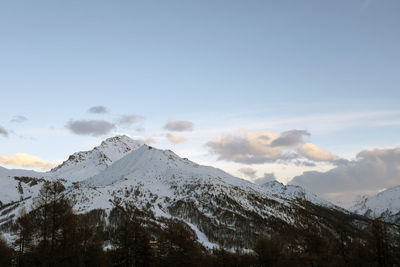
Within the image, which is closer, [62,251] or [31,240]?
[62,251]

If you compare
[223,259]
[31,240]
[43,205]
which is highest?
[43,205]

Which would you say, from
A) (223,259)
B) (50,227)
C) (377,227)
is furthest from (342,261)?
(50,227)

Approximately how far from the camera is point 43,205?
167 feet

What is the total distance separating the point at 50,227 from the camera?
50.5m

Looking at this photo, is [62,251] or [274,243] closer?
[62,251]

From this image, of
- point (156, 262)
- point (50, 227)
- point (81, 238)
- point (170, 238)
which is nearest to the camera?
point (50, 227)

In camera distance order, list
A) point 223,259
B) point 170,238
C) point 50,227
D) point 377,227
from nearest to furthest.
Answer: point 50,227
point 377,227
point 170,238
point 223,259

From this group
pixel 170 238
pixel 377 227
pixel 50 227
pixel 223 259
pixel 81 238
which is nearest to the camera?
pixel 50 227

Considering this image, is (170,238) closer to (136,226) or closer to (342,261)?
(136,226)

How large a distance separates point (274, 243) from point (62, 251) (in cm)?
4805

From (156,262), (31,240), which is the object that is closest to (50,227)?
(31,240)

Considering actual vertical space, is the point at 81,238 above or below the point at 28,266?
above

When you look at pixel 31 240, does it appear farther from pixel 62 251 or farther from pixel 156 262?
pixel 156 262

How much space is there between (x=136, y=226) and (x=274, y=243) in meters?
32.8
